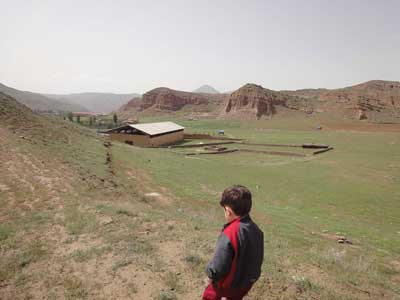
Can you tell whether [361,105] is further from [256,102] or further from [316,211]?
[316,211]

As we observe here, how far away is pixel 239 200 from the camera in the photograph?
2869mm

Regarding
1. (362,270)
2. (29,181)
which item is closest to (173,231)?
(362,270)

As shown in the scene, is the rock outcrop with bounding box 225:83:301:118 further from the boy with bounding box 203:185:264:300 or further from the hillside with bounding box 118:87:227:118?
the boy with bounding box 203:185:264:300

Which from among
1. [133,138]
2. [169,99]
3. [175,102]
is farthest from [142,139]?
[175,102]

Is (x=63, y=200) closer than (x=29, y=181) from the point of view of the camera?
Yes

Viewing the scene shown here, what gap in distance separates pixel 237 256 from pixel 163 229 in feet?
15.6

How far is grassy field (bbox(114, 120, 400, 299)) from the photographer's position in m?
5.33

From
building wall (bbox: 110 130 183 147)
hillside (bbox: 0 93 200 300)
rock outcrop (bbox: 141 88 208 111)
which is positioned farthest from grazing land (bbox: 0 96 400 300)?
rock outcrop (bbox: 141 88 208 111)

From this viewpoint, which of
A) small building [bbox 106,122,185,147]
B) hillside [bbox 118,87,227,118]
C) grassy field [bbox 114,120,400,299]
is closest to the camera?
grassy field [bbox 114,120,400,299]

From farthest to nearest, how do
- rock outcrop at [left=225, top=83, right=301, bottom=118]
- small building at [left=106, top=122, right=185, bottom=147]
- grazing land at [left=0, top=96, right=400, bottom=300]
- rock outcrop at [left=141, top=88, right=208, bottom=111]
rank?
rock outcrop at [left=141, top=88, right=208, bottom=111] < rock outcrop at [left=225, top=83, right=301, bottom=118] < small building at [left=106, top=122, right=185, bottom=147] < grazing land at [left=0, top=96, right=400, bottom=300]

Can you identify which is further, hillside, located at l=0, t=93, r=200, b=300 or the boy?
hillside, located at l=0, t=93, r=200, b=300

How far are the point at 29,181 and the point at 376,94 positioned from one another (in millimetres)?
127142

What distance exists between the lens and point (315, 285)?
4.77 meters

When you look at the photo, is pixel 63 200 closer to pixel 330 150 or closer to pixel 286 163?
pixel 286 163
